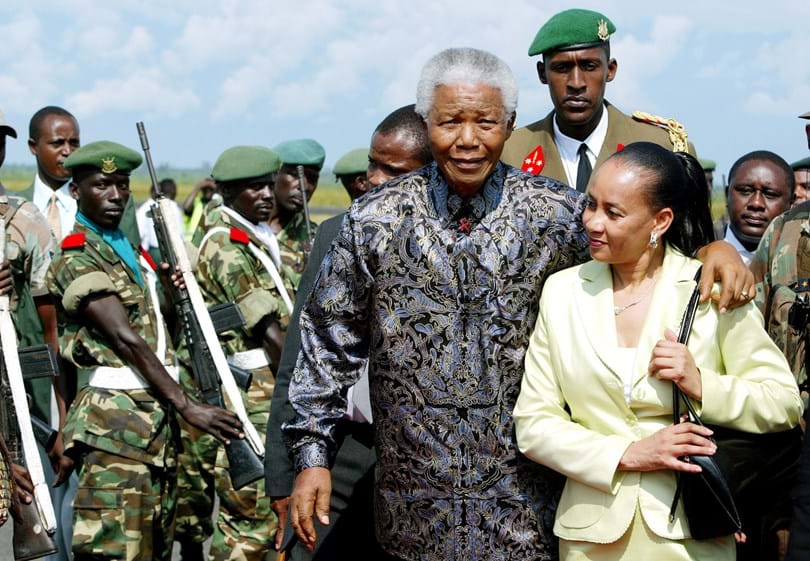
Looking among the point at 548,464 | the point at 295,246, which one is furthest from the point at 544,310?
the point at 295,246

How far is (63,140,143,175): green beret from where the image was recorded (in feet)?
20.9

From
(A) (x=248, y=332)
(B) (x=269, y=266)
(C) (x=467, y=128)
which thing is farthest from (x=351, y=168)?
(C) (x=467, y=128)

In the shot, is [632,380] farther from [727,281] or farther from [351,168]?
[351,168]

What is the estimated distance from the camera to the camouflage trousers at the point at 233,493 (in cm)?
673

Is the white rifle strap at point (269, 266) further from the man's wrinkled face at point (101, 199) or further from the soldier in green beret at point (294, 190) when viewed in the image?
the soldier in green beret at point (294, 190)

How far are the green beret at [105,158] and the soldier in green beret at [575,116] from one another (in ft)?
7.70

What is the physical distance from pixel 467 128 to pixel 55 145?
558cm

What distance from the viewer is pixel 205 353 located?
642 cm

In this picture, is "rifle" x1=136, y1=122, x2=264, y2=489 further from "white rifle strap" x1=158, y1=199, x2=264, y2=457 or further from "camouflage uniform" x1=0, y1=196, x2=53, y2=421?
"camouflage uniform" x1=0, y1=196, x2=53, y2=421

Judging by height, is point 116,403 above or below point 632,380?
below

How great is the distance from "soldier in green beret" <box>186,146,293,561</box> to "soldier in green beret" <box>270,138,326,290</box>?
1.16 meters

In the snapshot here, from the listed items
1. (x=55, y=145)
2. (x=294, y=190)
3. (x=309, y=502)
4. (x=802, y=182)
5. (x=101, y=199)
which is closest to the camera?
(x=309, y=502)

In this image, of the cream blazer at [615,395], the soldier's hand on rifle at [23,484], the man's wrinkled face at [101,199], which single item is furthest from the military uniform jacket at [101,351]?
the cream blazer at [615,395]

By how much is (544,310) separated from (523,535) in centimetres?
61
